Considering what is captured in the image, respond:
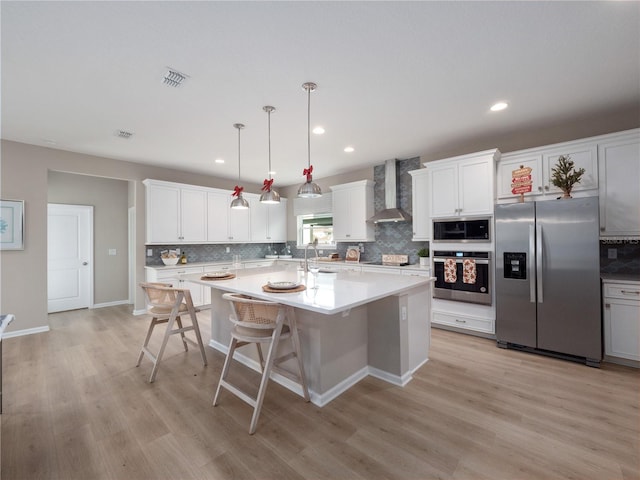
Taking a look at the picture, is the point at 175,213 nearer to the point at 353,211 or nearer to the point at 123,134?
the point at 123,134

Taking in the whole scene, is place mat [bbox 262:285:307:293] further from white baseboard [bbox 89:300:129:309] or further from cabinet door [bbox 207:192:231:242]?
white baseboard [bbox 89:300:129:309]

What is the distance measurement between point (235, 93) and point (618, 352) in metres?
4.53

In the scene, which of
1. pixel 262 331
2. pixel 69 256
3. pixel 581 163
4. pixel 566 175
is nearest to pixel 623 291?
pixel 566 175

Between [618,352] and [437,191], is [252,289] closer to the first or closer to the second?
[437,191]

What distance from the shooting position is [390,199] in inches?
195

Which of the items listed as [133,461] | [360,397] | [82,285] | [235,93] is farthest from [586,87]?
[82,285]

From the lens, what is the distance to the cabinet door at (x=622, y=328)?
2732mm

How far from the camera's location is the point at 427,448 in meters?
1.76

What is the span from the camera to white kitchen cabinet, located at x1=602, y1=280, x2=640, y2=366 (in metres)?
2.73

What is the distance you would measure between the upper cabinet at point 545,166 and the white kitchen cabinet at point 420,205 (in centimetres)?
100

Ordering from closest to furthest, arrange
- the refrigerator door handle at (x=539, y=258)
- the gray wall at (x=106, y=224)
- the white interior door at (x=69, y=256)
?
the refrigerator door handle at (x=539, y=258), the white interior door at (x=69, y=256), the gray wall at (x=106, y=224)

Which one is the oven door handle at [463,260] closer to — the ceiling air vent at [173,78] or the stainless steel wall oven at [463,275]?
the stainless steel wall oven at [463,275]

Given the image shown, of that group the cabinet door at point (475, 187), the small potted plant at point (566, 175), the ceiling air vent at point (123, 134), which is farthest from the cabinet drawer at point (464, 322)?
the ceiling air vent at point (123, 134)

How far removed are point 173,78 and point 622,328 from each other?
480 centimetres
